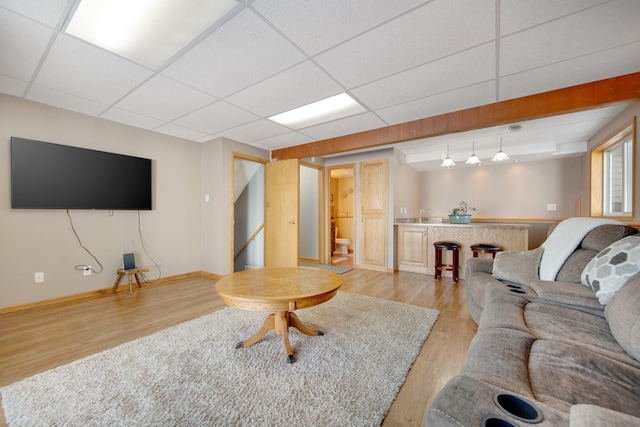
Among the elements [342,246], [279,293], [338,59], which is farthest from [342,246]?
[338,59]

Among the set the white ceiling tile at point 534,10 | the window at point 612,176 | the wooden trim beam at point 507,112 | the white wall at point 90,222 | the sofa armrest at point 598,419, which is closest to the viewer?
the sofa armrest at point 598,419

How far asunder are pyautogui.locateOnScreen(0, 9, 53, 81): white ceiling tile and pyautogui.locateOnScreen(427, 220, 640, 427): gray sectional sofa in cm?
305

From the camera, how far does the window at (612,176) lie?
9.97 ft

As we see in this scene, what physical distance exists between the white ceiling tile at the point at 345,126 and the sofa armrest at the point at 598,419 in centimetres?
300

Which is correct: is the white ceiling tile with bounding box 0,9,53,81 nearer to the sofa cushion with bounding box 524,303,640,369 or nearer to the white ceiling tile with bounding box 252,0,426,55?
the white ceiling tile with bounding box 252,0,426,55

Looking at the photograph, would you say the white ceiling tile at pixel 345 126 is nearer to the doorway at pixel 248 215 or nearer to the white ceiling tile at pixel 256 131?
the white ceiling tile at pixel 256 131

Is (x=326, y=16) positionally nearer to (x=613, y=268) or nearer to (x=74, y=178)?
(x=613, y=268)

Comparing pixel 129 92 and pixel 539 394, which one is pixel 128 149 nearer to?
pixel 129 92

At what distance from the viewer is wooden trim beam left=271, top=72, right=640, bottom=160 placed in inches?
87.4

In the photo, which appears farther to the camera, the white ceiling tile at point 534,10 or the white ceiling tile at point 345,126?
the white ceiling tile at point 345,126

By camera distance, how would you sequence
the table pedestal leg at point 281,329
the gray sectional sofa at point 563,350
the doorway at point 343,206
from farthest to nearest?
the doorway at point 343,206 → the table pedestal leg at point 281,329 → the gray sectional sofa at point 563,350

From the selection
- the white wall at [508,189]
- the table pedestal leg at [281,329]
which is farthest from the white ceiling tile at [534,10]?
the white wall at [508,189]

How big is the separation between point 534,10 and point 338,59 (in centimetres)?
126

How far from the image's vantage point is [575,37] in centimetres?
172
